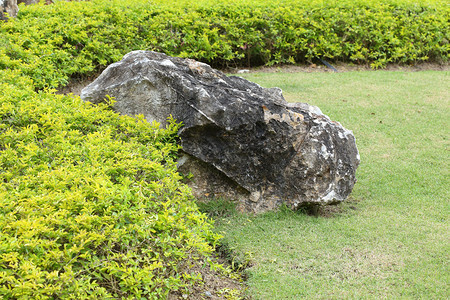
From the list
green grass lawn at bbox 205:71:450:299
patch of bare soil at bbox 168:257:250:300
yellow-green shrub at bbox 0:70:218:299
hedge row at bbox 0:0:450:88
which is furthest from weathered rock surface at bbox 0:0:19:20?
patch of bare soil at bbox 168:257:250:300

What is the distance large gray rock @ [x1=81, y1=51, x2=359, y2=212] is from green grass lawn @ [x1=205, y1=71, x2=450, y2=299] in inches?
10.4

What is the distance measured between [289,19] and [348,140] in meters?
5.01

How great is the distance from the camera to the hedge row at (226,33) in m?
6.90

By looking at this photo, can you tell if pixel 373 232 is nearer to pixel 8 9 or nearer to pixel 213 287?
pixel 213 287

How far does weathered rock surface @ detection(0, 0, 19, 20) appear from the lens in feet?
23.9


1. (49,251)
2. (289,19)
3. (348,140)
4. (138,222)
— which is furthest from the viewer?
(289,19)

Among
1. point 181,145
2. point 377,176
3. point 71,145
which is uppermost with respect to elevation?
point 71,145

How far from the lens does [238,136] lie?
4.22m

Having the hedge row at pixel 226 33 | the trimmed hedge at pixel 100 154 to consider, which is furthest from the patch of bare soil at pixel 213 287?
the hedge row at pixel 226 33

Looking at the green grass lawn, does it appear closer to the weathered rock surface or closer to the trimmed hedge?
the trimmed hedge

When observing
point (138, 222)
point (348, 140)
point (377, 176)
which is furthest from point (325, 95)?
point (138, 222)

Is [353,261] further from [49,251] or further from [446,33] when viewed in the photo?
[446,33]

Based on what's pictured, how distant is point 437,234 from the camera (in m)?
4.11

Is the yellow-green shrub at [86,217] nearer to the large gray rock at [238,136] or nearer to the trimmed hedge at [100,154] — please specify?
the trimmed hedge at [100,154]
